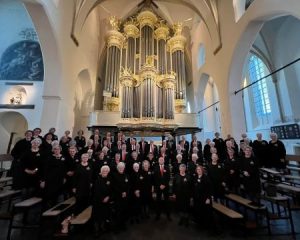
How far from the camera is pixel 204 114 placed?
11.0 m

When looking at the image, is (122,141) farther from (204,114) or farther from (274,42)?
(274,42)

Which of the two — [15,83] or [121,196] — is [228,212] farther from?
[15,83]

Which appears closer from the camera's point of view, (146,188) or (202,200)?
(202,200)

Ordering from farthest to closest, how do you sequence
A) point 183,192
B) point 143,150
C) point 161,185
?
point 143,150 < point 161,185 < point 183,192

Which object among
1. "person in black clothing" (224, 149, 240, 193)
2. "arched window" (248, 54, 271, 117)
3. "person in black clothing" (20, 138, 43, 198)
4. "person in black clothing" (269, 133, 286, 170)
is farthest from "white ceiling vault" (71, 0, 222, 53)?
"person in black clothing" (20, 138, 43, 198)

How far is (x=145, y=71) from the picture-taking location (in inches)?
313

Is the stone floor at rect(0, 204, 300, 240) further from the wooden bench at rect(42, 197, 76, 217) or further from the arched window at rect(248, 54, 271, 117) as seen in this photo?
the arched window at rect(248, 54, 271, 117)

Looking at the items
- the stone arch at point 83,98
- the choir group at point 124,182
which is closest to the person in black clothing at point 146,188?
the choir group at point 124,182

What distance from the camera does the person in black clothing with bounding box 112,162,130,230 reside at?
3.05m

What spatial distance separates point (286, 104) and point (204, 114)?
3.99 meters

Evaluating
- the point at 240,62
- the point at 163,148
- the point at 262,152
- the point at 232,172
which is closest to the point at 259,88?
the point at 240,62

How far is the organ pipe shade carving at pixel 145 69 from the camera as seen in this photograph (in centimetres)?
763

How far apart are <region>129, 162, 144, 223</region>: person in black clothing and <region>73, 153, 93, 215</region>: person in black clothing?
2.68 ft

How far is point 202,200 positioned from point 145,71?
6.04 meters
